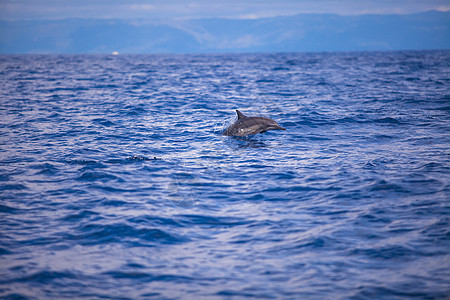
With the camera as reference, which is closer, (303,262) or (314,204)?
(303,262)

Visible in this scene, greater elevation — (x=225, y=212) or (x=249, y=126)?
(x=249, y=126)

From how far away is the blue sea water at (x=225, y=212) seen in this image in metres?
6.48

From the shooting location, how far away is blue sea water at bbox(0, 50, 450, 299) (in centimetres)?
648

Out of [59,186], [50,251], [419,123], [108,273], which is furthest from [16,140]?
[419,123]

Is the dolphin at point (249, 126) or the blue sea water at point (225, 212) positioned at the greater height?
the dolphin at point (249, 126)

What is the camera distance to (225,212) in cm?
926

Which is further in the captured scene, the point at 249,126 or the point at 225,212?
the point at 249,126

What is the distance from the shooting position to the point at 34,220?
29.2 ft

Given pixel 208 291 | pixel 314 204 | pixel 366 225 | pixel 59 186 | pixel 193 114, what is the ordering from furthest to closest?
pixel 193 114, pixel 59 186, pixel 314 204, pixel 366 225, pixel 208 291

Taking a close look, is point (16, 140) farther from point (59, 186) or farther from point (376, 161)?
point (376, 161)

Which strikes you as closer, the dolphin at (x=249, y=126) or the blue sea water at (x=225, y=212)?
the blue sea water at (x=225, y=212)

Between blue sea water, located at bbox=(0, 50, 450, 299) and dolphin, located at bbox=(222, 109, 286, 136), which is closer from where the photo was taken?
blue sea water, located at bbox=(0, 50, 450, 299)

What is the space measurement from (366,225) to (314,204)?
59.8 inches

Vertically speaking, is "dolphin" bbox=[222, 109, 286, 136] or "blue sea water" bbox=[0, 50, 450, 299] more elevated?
"dolphin" bbox=[222, 109, 286, 136]
